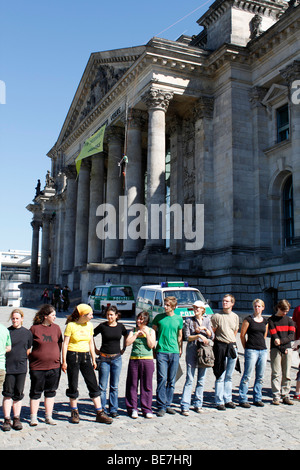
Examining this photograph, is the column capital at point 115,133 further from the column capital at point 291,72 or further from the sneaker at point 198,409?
the sneaker at point 198,409

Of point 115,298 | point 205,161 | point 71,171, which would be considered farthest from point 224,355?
point 71,171

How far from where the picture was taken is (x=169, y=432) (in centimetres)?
731

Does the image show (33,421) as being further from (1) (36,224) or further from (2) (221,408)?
(1) (36,224)

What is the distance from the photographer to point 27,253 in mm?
137000

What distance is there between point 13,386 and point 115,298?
17.8 metres

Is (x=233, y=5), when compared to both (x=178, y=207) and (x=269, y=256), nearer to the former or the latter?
(x=178, y=207)

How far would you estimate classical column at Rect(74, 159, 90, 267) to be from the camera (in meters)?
43.2

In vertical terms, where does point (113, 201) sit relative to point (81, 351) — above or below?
above

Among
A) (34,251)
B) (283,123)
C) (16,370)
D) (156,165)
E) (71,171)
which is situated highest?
(71,171)

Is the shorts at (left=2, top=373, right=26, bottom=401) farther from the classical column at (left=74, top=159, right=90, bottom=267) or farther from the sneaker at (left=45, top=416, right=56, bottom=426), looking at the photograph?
the classical column at (left=74, top=159, right=90, bottom=267)
